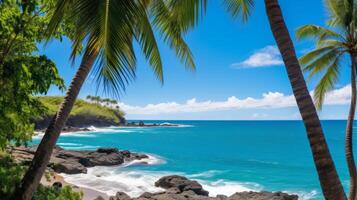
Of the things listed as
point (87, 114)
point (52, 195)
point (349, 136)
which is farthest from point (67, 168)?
point (87, 114)

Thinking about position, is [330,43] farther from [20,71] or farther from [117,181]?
[117,181]

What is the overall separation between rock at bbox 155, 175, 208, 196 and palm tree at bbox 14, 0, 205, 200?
10.8 m

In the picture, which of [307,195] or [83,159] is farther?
[83,159]

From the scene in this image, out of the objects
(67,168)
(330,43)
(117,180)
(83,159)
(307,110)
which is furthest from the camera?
(83,159)

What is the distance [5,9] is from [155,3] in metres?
2.67

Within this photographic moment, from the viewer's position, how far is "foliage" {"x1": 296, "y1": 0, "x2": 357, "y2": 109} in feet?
27.9

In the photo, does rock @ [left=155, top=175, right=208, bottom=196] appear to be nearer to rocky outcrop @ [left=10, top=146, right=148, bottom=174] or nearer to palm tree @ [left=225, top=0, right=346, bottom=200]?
rocky outcrop @ [left=10, top=146, right=148, bottom=174]

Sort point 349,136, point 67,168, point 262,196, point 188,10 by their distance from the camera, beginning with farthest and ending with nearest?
point 67,168 → point 262,196 → point 349,136 → point 188,10

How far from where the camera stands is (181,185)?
1675 centimetres

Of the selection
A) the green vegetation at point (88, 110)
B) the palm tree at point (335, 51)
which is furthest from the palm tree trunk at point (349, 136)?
the green vegetation at point (88, 110)

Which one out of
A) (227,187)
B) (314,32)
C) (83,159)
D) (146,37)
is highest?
(314,32)

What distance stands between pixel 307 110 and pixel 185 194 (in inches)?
495

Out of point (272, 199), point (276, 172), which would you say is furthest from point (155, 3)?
point (276, 172)

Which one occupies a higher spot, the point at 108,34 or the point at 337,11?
the point at 337,11
